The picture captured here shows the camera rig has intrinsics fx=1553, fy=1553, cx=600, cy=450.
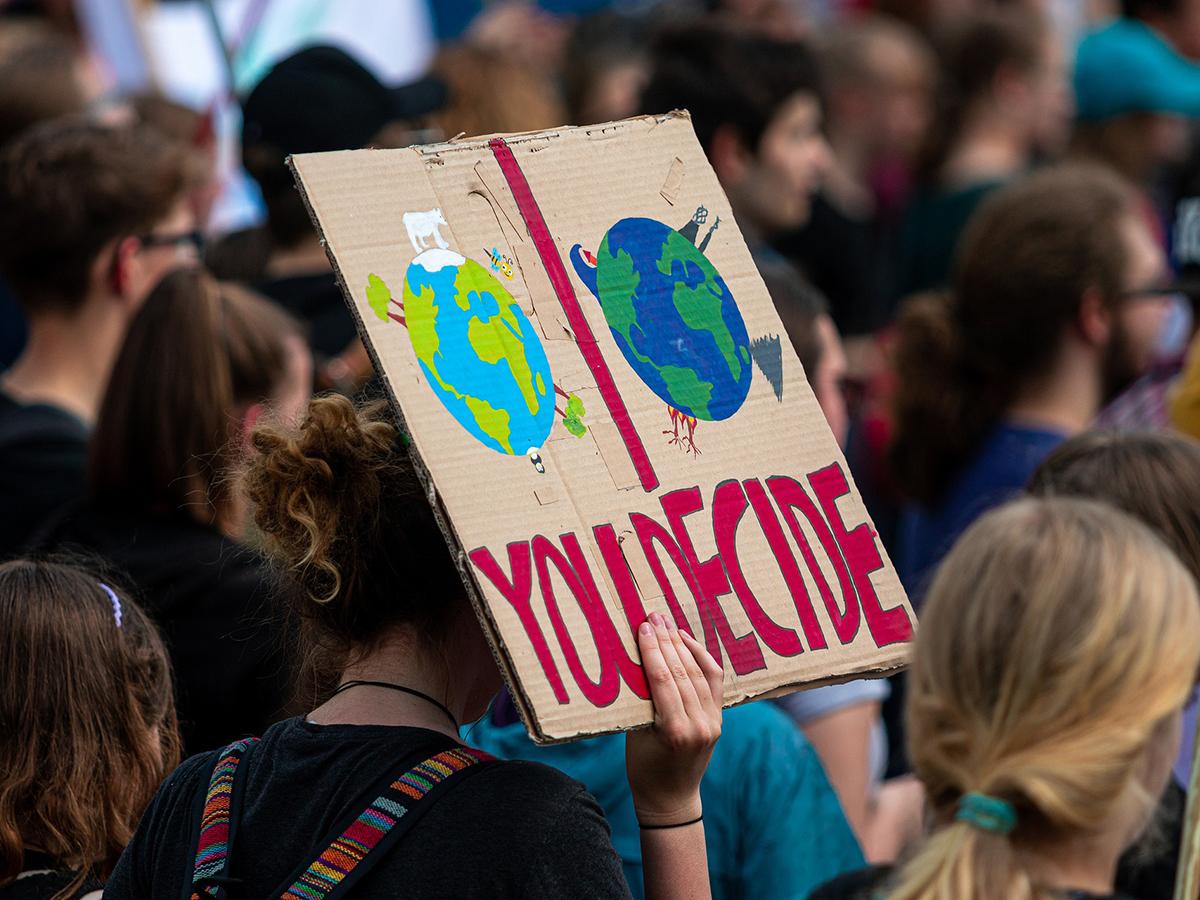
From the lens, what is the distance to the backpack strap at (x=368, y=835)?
4.91ft

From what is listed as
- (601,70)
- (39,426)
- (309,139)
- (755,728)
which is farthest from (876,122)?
(755,728)

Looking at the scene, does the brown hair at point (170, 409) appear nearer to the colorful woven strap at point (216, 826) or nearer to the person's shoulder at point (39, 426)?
the person's shoulder at point (39, 426)

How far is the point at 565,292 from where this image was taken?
1.72 metres

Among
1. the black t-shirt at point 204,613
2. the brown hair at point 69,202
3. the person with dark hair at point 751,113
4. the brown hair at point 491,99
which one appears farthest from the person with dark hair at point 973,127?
the black t-shirt at point 204,613

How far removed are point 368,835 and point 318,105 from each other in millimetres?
2537

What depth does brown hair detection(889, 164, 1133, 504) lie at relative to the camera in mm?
3377

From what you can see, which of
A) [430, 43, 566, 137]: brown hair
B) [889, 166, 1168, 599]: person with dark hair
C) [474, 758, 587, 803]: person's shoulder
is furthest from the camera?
[430, 43, 566, 137]: brown hair

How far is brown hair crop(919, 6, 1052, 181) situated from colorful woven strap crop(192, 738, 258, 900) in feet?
14.3

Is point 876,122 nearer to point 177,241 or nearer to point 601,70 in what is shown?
point 601,70

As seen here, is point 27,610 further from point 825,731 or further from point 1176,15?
point 1176,15

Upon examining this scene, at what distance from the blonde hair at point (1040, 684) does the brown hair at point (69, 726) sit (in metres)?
1.05

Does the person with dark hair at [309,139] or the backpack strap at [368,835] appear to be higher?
the person with dark hair at [309,139]

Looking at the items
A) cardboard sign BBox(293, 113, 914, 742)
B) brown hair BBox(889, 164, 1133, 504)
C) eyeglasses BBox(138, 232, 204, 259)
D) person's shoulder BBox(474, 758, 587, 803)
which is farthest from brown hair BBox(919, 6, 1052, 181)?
person's shoulder BBox(474, 758, 587, 803)

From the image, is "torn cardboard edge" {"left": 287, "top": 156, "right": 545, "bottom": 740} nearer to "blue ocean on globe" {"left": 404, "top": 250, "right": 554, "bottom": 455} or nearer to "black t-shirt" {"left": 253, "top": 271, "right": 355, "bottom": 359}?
"blue ocean on globe" {"left": 404, "top": 250, "right": 554, "bottom": 455}
